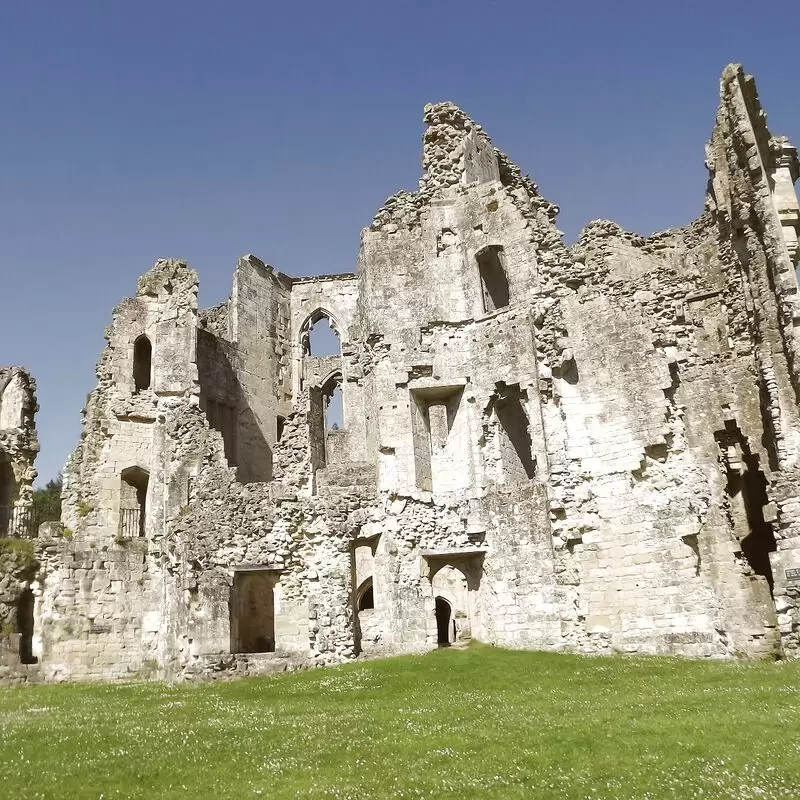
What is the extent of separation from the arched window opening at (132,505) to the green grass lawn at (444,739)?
380 inches

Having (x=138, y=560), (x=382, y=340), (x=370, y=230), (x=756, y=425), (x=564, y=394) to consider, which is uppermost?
(x=370, y=230)

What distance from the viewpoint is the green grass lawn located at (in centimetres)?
893

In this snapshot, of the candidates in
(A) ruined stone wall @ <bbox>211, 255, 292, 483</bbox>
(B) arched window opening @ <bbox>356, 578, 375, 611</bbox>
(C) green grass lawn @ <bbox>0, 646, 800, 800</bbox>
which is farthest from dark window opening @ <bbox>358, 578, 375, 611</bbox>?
(C) green grass lawn @ <bbox>0, 646, 800, 800</bbox>

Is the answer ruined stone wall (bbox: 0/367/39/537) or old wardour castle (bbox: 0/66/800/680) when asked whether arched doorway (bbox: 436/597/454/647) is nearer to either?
old wardour castle (bbox: 0/66/800/680)

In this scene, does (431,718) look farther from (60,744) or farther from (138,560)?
(138,560)

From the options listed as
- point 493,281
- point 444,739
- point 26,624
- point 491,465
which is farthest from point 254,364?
point 444,739

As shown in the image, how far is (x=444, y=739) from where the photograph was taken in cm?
1103

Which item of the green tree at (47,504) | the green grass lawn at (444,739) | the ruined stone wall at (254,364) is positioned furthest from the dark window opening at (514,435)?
the green tree at (47,504)

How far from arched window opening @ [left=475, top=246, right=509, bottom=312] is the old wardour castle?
11 cm

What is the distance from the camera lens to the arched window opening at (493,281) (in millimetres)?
25781

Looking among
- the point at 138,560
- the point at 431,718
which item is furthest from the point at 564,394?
the point at 138,560

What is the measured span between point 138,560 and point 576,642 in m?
13.0

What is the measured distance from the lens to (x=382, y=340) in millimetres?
24781

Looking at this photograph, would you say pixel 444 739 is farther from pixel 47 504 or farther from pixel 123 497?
pixel 47 504
